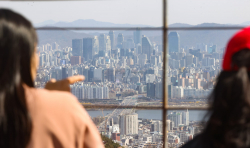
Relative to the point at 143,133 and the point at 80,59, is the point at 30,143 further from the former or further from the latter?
the point at 143,133

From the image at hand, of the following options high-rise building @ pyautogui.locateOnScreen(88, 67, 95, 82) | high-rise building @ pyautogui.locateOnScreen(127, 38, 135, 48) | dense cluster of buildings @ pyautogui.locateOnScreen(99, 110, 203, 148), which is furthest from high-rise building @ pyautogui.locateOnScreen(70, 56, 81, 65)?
dense cluster of buildings @ pyautogui.locateOnScreen(99, 110, 203, 148)

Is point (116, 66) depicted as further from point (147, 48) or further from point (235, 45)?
point (235, 45)

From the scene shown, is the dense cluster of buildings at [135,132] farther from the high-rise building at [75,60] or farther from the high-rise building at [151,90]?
the high-rise building at [75,60]

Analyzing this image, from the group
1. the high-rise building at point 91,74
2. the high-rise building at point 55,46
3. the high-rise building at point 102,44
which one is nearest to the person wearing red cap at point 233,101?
the high-rise building at point 55,46

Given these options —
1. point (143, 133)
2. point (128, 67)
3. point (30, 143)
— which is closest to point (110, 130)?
point (143, 133)

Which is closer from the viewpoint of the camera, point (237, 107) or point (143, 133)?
point (237, 107)

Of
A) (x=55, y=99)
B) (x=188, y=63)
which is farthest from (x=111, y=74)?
(x=55, y=99)
